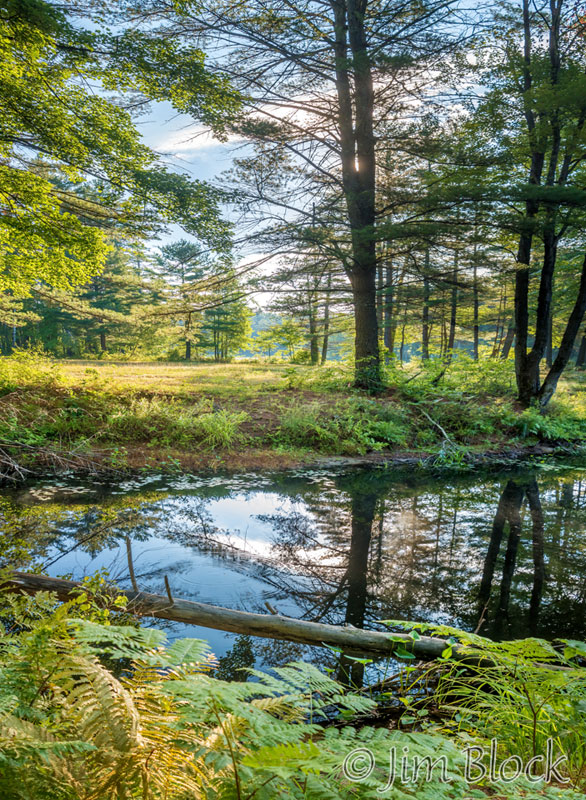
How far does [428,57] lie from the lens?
9547 millimetres

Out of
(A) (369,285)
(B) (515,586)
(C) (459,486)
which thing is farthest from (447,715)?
(A) (369,285)

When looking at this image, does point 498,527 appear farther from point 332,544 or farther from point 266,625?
point 266,625

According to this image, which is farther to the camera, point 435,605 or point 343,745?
point 435,605

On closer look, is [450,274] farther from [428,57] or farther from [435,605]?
[435,605]

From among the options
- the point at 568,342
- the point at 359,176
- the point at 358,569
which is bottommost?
the point at 358,569

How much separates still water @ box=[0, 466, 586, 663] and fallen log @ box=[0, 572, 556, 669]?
218 mm

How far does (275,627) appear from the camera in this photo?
2674 mm

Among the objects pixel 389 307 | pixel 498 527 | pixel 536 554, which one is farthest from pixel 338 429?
pixel 389 307

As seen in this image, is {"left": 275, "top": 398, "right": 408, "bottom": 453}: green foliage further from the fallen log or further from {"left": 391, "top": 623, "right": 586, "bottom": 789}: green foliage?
{"left": 391, "top": 623, "right": 586, "bottom": 789}: green foliage

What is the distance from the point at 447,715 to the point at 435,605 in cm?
150

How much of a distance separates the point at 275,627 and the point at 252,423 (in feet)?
21.4

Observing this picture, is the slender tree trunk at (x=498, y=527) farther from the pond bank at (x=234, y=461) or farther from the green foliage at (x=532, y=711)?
the green foliage at (x=532, y=711)

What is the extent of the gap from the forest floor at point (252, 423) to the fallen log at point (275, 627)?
12.3ft

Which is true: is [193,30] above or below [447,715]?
above
